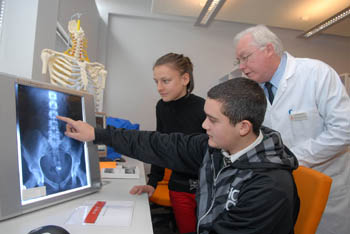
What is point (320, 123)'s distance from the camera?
4.38 ft

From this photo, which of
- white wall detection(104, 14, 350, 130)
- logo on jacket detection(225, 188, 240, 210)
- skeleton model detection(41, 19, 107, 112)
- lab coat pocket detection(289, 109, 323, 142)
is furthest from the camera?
white wall detection(104, 14, 350, 130)

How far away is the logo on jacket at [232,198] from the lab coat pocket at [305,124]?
773 millimetres

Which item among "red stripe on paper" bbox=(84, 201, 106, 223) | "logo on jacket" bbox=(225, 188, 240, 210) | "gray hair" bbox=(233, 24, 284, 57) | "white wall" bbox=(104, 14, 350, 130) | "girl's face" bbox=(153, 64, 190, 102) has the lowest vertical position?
"red stripe on paper" bbox=(84, 201, 106, 223)

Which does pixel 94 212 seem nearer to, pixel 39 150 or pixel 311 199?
pixel 39 150

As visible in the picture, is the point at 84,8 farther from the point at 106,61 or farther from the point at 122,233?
the point at 122,233

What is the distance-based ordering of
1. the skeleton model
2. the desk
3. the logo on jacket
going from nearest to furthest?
the desk < the logo on jacket < the skeleton model

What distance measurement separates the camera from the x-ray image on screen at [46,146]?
2.42 ft

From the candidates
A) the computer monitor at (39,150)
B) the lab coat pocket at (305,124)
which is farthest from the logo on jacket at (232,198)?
the lab coat pocket at (305,124)

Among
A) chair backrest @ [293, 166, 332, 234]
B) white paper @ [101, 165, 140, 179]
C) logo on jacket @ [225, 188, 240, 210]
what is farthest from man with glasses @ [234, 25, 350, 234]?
white paper @ [101, 165, 140, 179]

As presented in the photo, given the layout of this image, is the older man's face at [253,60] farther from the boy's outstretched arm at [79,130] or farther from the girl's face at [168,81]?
the boy's outstretched arm at [79,130]

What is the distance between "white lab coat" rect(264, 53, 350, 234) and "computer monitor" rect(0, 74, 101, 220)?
1060mm

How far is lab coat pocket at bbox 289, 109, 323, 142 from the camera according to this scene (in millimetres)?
1325

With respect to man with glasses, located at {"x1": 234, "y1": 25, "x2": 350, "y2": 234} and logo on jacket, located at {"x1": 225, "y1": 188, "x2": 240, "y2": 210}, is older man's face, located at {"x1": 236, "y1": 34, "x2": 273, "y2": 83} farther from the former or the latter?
logo on jacket, located at {"x1": 225, "y1": 188, "x2": 240, "y2": 210}

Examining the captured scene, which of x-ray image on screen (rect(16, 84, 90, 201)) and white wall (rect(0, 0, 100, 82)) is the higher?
white wall (rect(0, 0, 100, 82))
